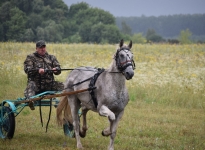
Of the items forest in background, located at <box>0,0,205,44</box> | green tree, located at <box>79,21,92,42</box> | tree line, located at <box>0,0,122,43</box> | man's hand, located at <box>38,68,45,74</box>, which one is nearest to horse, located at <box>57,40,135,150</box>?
man's hand, located at <box>38,68,45,74</box>

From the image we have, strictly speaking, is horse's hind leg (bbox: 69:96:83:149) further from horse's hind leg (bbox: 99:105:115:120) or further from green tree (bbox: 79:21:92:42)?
green tree (bbox: 79:21:92:42)

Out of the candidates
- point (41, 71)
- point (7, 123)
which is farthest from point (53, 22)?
point (41, 71)

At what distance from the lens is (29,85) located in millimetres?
9906

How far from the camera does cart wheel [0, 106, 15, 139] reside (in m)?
9.36

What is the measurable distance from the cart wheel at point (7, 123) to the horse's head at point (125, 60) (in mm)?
2911

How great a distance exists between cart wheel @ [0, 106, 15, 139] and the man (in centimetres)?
60

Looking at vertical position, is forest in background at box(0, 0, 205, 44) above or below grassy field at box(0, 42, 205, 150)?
above

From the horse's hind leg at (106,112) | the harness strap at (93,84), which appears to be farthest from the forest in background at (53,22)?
the horse's hind leg at (106,112)

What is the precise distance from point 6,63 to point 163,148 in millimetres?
14396

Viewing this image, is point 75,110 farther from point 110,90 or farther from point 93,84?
point 110,90

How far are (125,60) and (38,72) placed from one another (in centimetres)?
280

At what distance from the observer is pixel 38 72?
987cm

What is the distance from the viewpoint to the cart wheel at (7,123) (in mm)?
9359

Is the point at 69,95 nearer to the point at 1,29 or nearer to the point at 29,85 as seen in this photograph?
the point at 29,85
